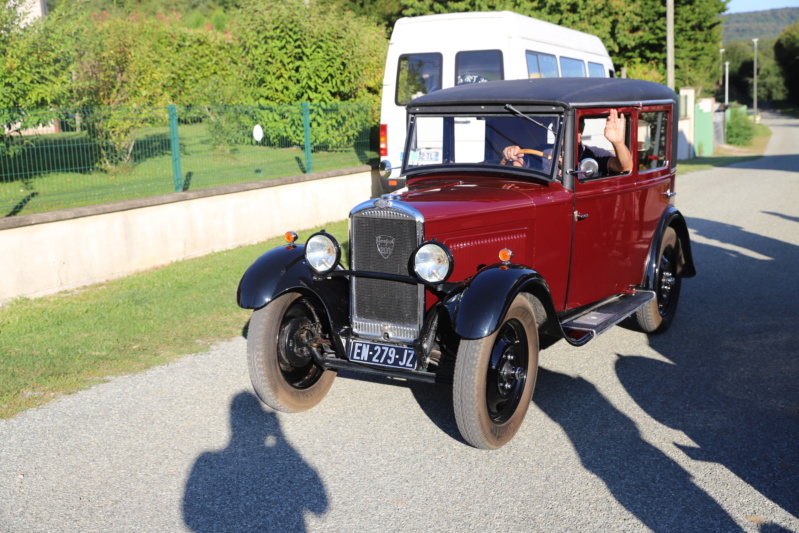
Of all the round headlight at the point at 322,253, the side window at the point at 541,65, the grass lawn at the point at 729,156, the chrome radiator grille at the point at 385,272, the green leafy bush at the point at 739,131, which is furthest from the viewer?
the green leafy bush at the point at 739,131

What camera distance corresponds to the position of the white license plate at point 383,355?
15.2ft

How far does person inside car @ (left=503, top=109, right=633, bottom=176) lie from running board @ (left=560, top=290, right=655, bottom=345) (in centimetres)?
98

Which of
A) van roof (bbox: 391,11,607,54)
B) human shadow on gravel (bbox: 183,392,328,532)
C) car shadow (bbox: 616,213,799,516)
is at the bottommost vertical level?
car shadow (bbox: 616,213,799,516)

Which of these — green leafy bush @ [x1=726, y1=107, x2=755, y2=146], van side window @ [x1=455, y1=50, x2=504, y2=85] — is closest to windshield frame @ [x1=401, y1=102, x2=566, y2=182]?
van side window @ [x1=455, y1=50, x2=504, y2=85]

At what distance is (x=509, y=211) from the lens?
4.96m

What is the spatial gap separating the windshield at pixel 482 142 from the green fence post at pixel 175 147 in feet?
15.9

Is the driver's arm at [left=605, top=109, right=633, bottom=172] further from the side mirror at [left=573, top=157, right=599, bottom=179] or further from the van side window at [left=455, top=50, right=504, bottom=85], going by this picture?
the van side window at [left=455, top=50, right=504, bottom=85]

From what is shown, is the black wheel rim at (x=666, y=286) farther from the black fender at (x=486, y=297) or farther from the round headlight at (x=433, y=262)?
the round headlight at (x=433, y=262)

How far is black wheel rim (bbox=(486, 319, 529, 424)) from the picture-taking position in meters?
4.60

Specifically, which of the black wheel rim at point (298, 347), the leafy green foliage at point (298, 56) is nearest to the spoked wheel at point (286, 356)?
the black wheel rim at point (298, 347)

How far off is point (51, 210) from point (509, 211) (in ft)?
18.0

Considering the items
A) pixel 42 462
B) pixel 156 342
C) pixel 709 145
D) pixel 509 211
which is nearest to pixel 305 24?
pixel 156 342

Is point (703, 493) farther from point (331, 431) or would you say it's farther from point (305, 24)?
point (305, 24)

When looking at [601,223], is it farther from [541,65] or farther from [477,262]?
[541,65]
